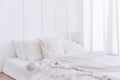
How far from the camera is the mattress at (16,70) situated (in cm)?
237

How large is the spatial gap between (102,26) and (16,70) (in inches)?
95.0

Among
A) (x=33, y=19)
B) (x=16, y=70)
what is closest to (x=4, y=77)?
(x=16, y=70)

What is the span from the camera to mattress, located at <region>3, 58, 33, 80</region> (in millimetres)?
2368

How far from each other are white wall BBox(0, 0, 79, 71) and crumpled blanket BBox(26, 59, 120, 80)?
1.07m

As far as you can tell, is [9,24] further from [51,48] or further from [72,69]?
[72,69]

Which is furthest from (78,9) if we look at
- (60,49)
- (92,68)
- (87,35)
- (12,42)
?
(92,68)

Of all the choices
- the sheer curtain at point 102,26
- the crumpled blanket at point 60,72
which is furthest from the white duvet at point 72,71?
the sheer curtain at point 102,26

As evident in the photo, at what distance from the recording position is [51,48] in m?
2.97

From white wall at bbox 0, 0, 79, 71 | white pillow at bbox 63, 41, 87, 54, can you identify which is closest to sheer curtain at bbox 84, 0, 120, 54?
white wall at bbox 0, 0, 79, 71

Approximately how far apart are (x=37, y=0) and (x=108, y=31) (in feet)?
5.86

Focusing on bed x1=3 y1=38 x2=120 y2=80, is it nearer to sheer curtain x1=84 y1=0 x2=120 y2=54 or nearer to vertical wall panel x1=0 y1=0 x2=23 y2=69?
vertical wall panel x1=0 y1=0 x2=23 y2=69

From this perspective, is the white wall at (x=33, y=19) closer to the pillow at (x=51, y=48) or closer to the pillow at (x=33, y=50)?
the pillow at (x=33, y=50)

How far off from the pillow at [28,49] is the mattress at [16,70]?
0.27 metres

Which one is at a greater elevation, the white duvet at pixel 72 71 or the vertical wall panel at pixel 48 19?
the vertical wall panel at pixel 48 19
